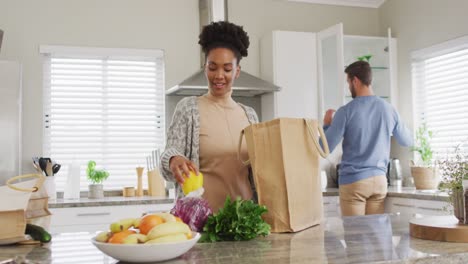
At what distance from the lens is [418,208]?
3541 mm

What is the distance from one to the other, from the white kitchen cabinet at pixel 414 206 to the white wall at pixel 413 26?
0.84m

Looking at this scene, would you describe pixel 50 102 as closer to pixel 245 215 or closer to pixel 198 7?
pixel 198 7

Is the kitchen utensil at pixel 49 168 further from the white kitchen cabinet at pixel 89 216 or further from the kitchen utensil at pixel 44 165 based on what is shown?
the white kitchen cabinet at pixel 89 216

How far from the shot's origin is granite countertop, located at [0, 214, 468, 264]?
1254 mm

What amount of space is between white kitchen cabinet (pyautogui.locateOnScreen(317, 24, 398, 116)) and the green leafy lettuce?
9.00ft

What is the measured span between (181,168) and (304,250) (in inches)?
19.3

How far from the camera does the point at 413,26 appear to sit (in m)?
4.41

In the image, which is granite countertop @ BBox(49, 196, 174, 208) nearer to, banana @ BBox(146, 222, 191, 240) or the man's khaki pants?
the man's khaki pants

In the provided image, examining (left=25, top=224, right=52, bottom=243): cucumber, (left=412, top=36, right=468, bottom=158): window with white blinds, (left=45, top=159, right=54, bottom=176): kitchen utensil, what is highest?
(left=412, top=36, right=468, bottom=158): window with white blinds

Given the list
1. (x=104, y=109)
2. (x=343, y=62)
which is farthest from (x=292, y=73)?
(x=104, y=109)

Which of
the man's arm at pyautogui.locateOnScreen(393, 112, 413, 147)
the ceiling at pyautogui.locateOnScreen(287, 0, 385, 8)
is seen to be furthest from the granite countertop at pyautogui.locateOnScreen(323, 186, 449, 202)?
the ceiling at pyautogui.locateOnScreen(287, 0, 385, 8)

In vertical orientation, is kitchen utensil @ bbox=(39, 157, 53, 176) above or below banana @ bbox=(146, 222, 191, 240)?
above

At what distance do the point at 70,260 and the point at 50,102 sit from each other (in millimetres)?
3062

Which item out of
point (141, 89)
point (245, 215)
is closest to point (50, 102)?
point (141, 89)
